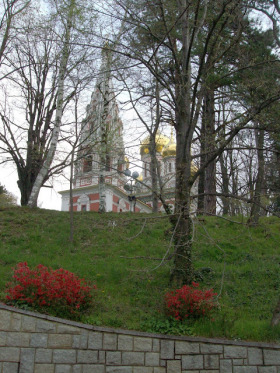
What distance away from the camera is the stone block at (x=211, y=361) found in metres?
6.45

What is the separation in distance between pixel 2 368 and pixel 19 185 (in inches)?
434

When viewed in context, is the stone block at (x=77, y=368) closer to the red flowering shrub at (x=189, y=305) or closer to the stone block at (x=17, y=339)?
the stone block at (x=17, y=339)

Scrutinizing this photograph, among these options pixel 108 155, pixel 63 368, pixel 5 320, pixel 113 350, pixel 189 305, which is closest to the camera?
pixel 63 368

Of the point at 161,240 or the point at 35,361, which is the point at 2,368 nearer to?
the point at 35,361

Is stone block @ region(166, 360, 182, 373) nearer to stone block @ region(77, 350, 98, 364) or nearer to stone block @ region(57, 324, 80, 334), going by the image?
stone block @ region(77, 350, 98, 364)

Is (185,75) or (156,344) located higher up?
(185,75)

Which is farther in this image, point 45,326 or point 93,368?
point 45,326

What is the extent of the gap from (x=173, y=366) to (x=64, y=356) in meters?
1.72

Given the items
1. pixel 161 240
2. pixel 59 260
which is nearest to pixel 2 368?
pixel 59 260

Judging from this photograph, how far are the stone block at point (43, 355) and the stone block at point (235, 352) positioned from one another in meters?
2.77

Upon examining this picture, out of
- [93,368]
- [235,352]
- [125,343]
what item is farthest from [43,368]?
[235,352]

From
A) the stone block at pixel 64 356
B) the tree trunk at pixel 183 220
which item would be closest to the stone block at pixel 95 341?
the stone block at pixel 64 356

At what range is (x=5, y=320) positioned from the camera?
631cm

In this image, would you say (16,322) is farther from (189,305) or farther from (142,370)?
(189,305)
